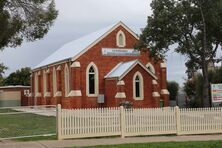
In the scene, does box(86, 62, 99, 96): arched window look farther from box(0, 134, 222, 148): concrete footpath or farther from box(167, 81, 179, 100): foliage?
box(0, 134, 222, 148): concrete footpath

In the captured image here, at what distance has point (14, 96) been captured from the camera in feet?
227

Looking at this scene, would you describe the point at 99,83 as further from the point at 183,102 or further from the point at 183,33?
the point at 183,33

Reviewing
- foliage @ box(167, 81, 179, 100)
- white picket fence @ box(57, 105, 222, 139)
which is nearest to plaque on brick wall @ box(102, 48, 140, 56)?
foliage @ box(167, 81, 179, 100)

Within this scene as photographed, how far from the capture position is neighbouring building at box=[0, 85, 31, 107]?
68000 millimetres

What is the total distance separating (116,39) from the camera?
1858 inches

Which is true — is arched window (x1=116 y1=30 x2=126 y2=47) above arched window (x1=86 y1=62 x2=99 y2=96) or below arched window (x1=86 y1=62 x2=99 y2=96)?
above

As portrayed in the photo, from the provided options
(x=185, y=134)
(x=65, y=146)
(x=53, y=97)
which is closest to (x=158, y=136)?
(x=185, y=134)

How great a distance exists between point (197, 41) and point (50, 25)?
1348cm

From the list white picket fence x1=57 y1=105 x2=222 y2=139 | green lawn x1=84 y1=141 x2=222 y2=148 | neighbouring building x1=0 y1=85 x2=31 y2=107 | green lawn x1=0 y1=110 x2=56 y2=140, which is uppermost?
neighbouring building x1=0 y1=85 x2=31 y2=107

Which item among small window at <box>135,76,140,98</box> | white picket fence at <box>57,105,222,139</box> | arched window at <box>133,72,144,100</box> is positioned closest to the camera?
white picket fence at <box>57,105,222,139</box>

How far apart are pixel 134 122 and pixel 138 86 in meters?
25.1

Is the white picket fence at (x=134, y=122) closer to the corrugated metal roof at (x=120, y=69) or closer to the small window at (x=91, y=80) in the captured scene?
the corrugated metal roof at (x=120, y=69)

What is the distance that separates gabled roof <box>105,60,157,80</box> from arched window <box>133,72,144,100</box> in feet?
3.16

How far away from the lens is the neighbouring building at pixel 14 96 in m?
68.0
